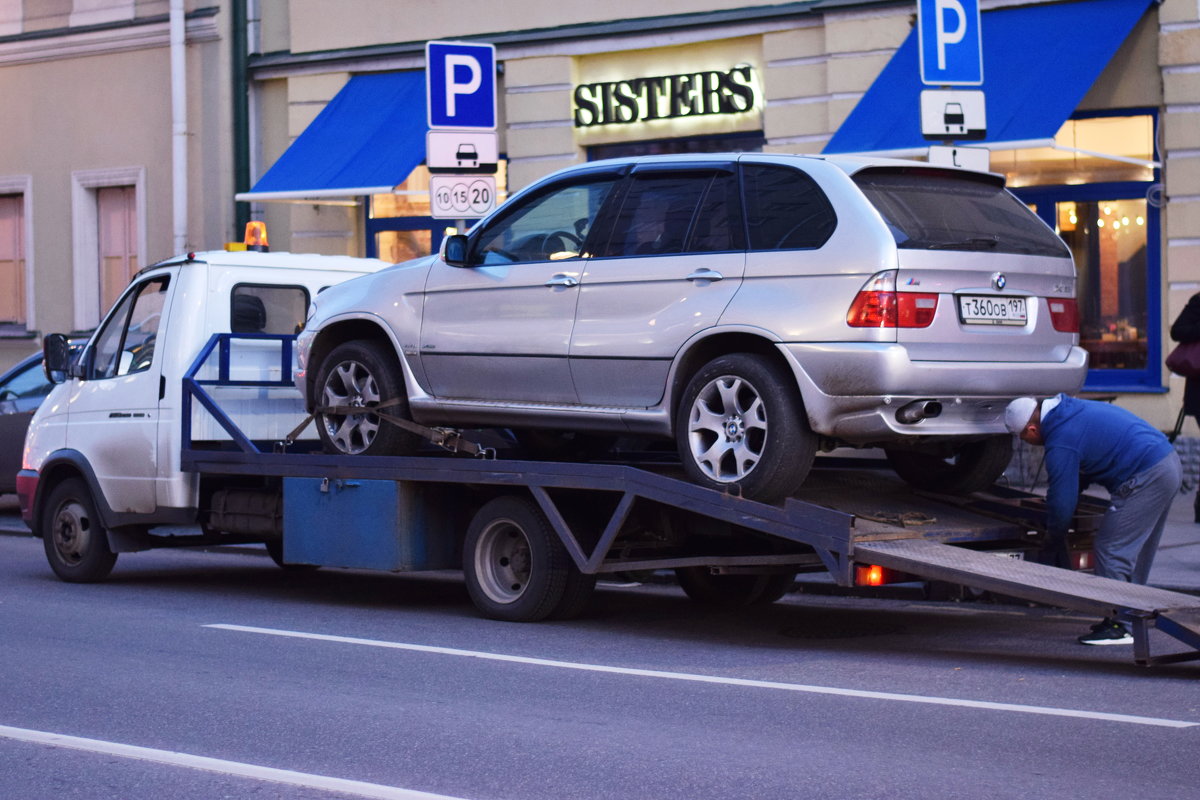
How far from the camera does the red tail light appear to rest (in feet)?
29.2

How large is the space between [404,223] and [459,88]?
830 cm

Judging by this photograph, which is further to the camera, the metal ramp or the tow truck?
the tow truck

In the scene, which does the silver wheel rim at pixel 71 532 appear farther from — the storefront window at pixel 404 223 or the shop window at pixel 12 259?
the shop window at pixel 12 259

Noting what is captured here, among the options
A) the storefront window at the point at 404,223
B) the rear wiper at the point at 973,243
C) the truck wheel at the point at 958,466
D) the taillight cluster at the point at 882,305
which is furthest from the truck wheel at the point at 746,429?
the storefront window at the point at 404,223

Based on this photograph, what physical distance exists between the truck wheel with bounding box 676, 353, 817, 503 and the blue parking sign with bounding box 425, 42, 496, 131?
4.26 metres

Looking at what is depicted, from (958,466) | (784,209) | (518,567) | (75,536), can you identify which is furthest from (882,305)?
(75,536)

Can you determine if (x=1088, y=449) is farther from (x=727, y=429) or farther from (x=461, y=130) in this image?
(x=461, y=130)

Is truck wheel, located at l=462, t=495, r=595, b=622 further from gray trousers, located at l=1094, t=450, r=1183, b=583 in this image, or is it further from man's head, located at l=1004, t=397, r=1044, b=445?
gray trousers, located at l=1094, t=450, r=1183, b=583

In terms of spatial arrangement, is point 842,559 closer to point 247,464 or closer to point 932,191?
point 932,191

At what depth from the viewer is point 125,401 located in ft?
38.2

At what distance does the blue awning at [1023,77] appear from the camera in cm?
1523

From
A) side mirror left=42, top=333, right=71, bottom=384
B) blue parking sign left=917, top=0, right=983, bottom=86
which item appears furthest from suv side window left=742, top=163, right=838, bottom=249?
side mirror left=42, top=333, right=71, bottom=384

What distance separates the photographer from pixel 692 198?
912 centimetres

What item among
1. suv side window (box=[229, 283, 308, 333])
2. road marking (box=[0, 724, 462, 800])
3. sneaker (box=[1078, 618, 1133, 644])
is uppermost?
suv side window (box=[229, 283, 308, 333])
